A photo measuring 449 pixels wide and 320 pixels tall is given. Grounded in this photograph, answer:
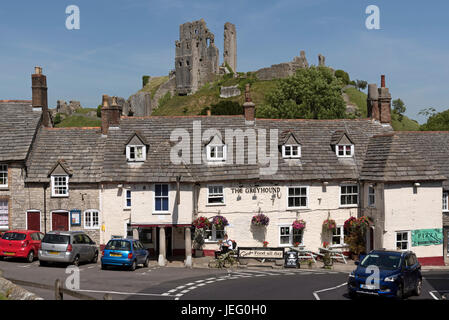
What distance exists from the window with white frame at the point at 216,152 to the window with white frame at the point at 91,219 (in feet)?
27.6

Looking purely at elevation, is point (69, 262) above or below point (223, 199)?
below

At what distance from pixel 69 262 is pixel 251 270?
9.98 m

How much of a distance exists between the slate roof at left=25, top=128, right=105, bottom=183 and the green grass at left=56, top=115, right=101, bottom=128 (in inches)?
2693

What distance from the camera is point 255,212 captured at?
114 ft

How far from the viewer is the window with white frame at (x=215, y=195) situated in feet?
114

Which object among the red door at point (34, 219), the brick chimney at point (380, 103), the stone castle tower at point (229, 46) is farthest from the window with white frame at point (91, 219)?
the stone castle tower at point (229, 46)

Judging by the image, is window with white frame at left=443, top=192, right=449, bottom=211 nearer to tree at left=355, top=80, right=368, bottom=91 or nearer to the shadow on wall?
the shadow on wall

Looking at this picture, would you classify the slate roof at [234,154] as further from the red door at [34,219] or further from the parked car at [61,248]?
the parked car at [61,248]

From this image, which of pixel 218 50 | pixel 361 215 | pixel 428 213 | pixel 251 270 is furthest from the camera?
pixel 218 50

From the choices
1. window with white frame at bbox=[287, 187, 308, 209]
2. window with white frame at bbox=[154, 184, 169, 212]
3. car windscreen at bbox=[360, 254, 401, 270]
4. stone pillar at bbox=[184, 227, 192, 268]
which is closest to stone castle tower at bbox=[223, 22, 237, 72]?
window with white frame at bbox=[287, 187, 308, 209]

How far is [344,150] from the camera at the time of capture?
36844mm
